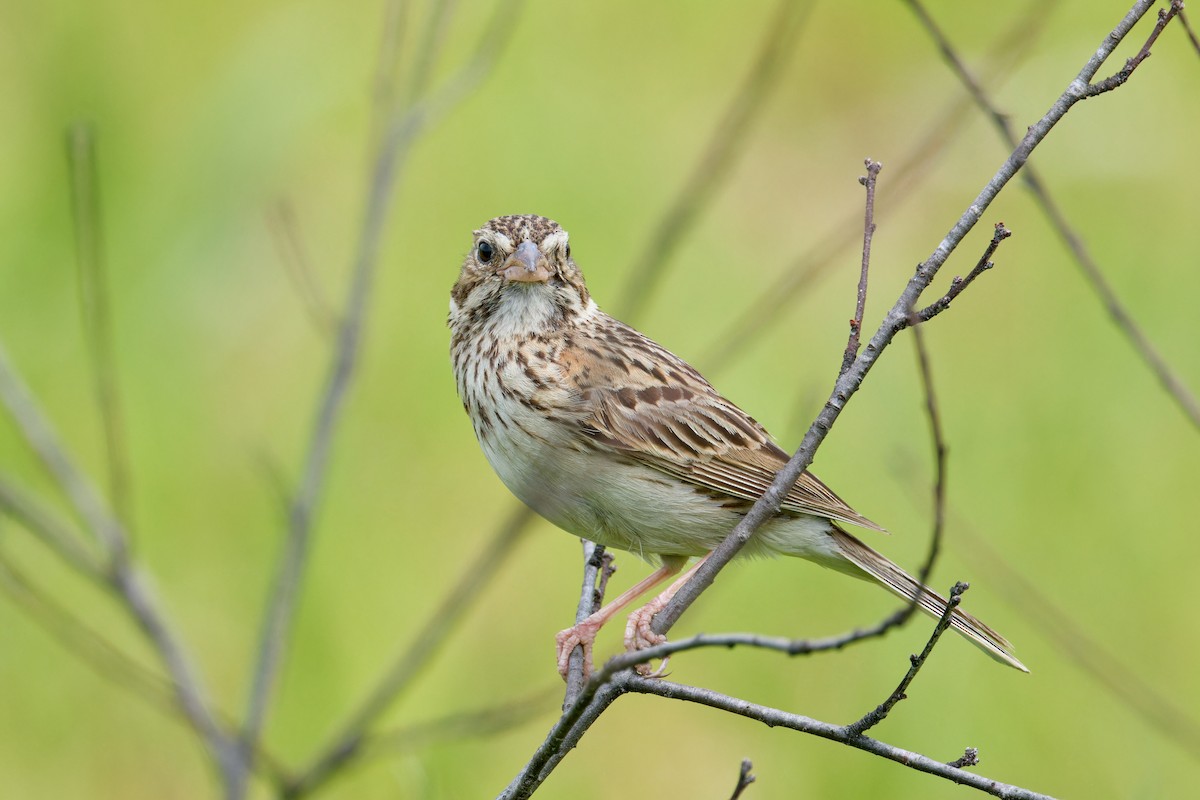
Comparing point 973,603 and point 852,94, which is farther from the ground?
point 852,94

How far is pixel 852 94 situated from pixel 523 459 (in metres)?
7.15

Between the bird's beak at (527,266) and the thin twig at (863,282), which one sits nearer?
the thin twig at (863,282)

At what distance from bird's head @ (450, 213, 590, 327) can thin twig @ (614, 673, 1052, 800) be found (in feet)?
5.73

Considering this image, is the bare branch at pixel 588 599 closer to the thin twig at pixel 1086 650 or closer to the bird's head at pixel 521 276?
the bird's head at pixel 521 276

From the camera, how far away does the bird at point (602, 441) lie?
451 centimetres

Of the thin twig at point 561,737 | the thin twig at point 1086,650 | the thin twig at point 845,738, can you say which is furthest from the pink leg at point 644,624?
the thin twig at point 1086,650

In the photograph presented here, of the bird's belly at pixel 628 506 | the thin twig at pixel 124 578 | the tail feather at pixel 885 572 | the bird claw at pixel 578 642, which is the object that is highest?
the tail feather at pixel 885 572

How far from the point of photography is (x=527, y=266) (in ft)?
15.3

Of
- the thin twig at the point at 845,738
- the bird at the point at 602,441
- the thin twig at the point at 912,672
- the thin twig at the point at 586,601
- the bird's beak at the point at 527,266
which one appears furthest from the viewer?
the bird's beak at the point at 527,266

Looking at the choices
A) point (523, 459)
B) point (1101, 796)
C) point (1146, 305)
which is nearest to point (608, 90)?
point (1146, 305)

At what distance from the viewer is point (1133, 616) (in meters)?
7.55

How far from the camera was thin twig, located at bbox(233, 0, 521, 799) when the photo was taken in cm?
416

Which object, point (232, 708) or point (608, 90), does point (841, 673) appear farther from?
point (608, 90)

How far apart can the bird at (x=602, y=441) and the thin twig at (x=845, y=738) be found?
1117 mm
